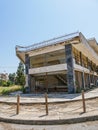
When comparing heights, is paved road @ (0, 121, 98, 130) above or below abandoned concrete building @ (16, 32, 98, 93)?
below

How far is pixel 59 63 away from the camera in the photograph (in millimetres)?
22297

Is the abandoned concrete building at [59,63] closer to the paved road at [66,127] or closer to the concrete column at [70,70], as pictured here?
the concrete column at [70,70]

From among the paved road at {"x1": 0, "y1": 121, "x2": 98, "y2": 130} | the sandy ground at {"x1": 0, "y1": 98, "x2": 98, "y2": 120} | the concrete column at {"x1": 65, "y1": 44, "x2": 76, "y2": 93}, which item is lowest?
the paved road at {"x1": 0, "y1": 121, "x2": 98, "y2": 130}

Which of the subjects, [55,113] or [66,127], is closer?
[66,127]

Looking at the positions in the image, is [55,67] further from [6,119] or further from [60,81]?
[6,119]

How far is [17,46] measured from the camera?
75.4ft

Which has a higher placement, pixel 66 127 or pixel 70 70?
pixel 70 70

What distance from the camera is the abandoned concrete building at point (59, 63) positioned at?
18.3 m

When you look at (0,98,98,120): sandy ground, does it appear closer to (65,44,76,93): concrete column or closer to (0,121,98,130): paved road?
(0,121,98,130): paved road

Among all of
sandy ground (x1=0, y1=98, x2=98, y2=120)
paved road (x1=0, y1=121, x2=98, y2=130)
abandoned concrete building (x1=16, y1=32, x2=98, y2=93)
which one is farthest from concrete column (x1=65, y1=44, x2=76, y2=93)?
paved road (x1=0, y1=121, x2=98, y2=130)

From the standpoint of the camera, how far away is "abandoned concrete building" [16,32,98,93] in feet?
60.1

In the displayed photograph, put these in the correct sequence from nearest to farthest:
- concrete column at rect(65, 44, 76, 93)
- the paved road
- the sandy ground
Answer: the paved road
the sandy ground
concrete column at rect(65, 44, 76, 93)

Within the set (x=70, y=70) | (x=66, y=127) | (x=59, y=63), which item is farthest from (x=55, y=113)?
(x=59, y=63)

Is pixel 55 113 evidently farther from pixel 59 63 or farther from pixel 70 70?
pixel 59 63
